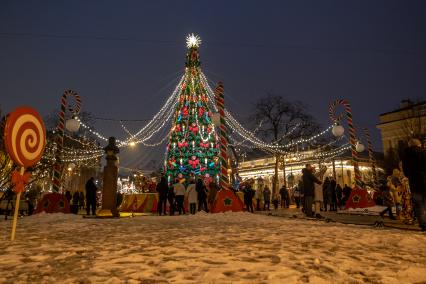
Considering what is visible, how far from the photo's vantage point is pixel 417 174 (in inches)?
286

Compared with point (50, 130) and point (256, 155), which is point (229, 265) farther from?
point (256, 155)

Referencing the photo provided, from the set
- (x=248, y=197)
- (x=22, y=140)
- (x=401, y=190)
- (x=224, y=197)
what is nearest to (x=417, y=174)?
(x=401, y=190)

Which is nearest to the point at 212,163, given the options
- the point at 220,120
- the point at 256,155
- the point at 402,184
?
the point at 220,120

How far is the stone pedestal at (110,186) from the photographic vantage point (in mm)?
13992

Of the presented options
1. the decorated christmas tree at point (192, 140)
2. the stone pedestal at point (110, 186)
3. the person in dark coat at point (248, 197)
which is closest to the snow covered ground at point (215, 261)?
the stone pedestal at point (110, 186)

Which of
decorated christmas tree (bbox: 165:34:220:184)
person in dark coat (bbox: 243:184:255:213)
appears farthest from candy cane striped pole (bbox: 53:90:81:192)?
decorated christmas tree (bbox: 165:34:220:184)

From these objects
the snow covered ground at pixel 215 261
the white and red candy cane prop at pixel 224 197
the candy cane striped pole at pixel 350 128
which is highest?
the candy cane striped pole at pixel 350 128

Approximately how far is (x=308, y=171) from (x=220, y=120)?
509 centimetres

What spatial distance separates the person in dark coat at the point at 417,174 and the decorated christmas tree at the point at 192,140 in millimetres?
18613

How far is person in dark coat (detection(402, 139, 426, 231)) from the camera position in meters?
7.27

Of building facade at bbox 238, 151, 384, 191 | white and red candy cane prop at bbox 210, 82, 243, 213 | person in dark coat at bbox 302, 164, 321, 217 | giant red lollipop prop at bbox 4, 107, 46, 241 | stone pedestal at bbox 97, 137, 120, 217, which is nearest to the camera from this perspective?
giant red lollipop prop at bbox 4, 107, 46, 241

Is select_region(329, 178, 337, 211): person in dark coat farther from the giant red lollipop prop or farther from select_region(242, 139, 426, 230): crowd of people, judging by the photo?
the giant red lollipop prop

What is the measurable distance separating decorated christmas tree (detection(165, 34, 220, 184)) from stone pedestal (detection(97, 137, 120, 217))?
1154 centimetres

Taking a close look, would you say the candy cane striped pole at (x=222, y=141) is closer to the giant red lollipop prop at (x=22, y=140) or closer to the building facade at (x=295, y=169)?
the giant red lollipop prop at (x=22, y=140)
